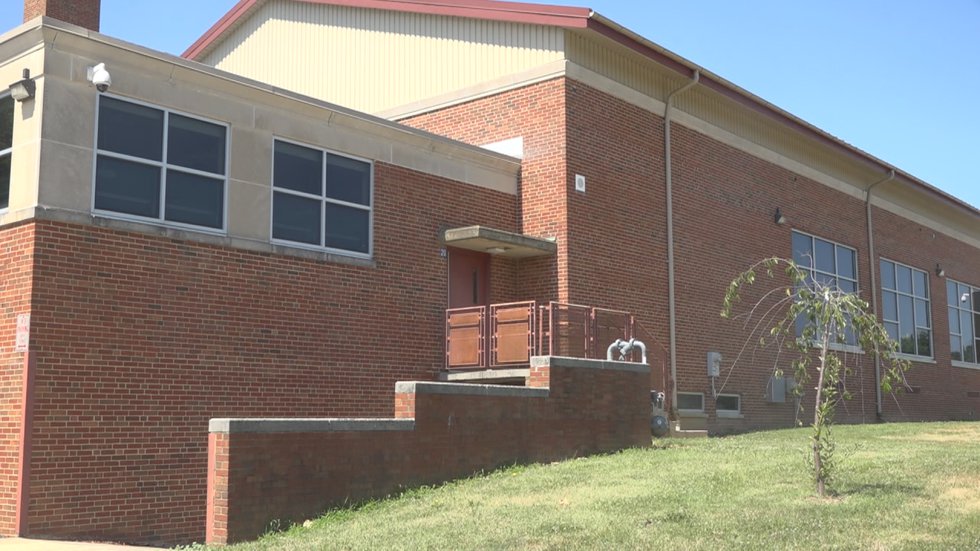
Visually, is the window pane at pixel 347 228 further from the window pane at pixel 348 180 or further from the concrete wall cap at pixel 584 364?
the concrete wall cap at pixel 584 364

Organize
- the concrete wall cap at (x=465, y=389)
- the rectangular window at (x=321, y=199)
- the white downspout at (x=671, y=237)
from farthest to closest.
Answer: the white downspout at (x=671, y=237)
the rectangular window at (x=321, y=199)
the concrete wall cap at (x=465, y=389)

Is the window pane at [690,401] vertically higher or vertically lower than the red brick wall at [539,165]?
lower

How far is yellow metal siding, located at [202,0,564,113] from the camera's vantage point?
20.3 meters

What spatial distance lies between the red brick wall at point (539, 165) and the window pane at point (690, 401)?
159 inches

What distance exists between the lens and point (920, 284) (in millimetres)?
32875

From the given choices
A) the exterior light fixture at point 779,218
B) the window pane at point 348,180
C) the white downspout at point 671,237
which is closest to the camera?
the window pane at point 348,180

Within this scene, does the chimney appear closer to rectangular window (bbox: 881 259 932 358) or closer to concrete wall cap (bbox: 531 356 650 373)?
concrete wall cap (bbox: 531 356 650 373)

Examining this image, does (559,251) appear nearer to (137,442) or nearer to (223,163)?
(223,163)

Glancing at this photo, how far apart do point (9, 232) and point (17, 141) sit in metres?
1.18

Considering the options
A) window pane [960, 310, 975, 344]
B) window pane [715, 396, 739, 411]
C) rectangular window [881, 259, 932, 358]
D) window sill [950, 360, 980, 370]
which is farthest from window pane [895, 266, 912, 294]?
window pane [715, 396, 739, 411]

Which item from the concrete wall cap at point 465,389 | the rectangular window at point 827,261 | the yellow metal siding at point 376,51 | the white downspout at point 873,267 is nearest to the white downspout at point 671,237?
the yellow metal siding at point 376,51

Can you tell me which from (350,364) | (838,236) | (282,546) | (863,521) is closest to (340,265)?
(350,364)

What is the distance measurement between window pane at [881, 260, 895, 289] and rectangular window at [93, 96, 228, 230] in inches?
867

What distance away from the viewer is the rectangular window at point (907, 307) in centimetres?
3059
